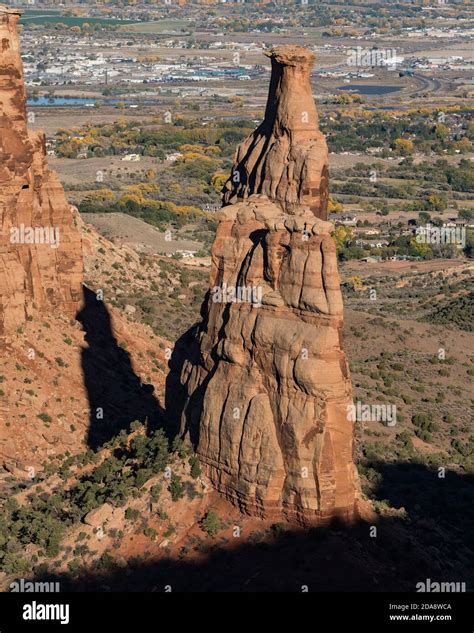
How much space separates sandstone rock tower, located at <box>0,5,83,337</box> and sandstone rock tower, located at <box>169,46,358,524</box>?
16.3 metres

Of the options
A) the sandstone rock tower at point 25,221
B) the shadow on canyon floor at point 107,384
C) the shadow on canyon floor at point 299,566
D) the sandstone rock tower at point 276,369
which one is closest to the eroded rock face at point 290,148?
the sandstone rock tower at point 276,369

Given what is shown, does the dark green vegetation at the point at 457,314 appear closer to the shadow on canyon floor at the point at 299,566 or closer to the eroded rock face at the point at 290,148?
the eroded rock face at the point at 290,148

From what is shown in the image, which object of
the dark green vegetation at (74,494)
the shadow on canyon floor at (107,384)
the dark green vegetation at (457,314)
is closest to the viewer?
the dark green vegetation at (74,494)

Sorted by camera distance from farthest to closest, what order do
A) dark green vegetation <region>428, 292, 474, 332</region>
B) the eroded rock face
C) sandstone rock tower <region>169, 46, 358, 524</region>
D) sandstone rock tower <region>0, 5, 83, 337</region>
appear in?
1. dark green vegetation <region>428, 292, 474, 332</region>
2. sandstone rock tower <region>0, 5, 83, 337</region>
3. the eroded rock face
4. sandstone rock tower <region>169, 46, 358, 524</region>

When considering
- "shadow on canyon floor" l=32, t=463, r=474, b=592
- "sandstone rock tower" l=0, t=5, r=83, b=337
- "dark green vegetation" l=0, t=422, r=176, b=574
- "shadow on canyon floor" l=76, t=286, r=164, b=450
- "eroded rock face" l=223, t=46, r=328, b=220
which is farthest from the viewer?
"sandstone rock tower" l=0, t=5, r=83, b=337

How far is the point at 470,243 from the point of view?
407ft

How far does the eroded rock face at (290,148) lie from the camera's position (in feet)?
135

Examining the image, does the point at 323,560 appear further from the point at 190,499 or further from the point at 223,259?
the point at 223,259

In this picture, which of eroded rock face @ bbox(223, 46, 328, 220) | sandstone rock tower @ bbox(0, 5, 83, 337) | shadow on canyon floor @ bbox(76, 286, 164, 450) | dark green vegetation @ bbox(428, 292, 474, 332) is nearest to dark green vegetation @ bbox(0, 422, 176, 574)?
shadow on canyon floor @ bbox(76, 286, 164, 450)

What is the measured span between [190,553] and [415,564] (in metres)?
→ 6.37

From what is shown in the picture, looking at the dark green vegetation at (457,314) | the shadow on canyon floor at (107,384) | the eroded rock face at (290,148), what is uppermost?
the eroded rock face at (290,148)

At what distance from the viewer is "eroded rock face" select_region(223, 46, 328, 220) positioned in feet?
135

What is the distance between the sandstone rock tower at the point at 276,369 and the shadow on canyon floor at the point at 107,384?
11965 millimetres

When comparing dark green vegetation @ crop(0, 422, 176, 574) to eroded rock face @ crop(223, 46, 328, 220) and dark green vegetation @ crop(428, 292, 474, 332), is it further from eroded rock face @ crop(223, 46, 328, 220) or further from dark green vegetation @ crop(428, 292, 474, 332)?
dark green vegetation @ crop(428, 292, 474, 332)
